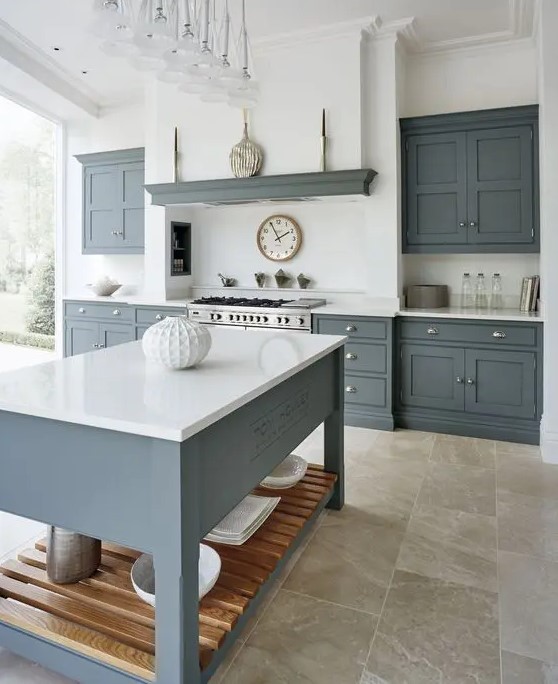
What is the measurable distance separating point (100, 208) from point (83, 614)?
181 inches

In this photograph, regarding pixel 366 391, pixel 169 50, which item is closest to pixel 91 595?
pixel 169 50

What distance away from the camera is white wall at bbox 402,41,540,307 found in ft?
14.1

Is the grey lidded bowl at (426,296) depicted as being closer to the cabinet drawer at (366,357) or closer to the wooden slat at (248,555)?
the cabinet drawer at (366,357)

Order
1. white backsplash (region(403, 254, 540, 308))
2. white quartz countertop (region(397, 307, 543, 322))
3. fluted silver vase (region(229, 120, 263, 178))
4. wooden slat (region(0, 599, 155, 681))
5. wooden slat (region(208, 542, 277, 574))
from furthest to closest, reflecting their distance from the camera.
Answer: fluted silver vase (region(229, 120, 263, 178)) → white backsplash (region(403, 254, 540, 308)) → white quartz countertop (region(397, 307, 543, 322)) → wooden slat (region(208, 542, 277, 574)) → wooden slat (region(0, 599, 155, 681))

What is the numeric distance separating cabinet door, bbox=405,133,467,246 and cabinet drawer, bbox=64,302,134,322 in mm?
2626

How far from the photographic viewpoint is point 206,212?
536 cm

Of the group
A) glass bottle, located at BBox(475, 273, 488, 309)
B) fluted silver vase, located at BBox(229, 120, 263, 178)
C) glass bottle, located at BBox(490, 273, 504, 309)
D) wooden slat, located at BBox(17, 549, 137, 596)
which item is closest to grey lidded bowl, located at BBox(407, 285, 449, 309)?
glass bottle, located at BBox(475, 273, 488, 309)

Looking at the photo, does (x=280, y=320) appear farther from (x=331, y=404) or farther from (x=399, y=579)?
(x=399, y=579)

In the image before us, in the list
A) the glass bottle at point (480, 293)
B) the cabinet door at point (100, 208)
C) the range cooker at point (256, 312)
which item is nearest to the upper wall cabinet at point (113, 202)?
the cabinet door at point (100, 208)

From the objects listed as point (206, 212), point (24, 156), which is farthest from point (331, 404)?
point (24, 156)

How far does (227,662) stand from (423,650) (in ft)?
2.10

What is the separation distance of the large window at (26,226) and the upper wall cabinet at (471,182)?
3661mm

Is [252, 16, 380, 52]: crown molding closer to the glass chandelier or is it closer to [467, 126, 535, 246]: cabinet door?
[467, 126, 535, 246]: cabinet door

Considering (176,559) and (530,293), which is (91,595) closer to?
(176,559)
